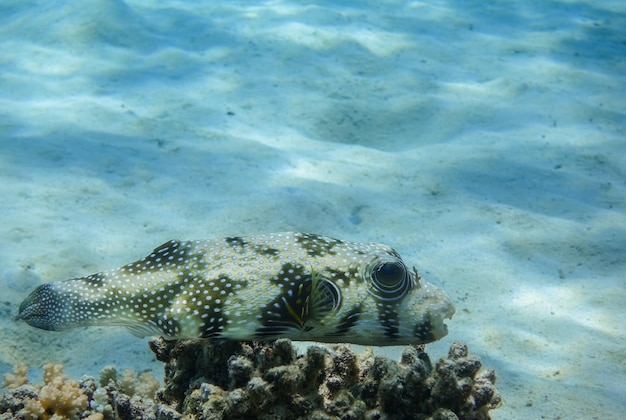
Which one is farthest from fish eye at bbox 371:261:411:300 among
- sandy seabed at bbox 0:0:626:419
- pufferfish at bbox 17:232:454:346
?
sandy seabed at bbox 0:0:626:419

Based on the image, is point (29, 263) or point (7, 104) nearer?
point (29, 263)

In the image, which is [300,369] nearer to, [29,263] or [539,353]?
[539,353]

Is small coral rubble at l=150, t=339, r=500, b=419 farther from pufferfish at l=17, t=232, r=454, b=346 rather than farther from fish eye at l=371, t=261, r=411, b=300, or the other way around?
fish eye at l=371, t=261, r=411, b=300

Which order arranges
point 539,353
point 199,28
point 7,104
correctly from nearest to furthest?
point 539,353 → point 7,104 → point 199,28

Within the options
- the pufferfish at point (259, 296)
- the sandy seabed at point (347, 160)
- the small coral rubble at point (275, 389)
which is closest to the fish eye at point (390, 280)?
the pufferfish at point (259, 296)

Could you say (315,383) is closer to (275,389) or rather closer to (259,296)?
(275,389)

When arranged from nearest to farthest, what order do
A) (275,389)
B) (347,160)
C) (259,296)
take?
(275,389)
(259,296)
(347,160)

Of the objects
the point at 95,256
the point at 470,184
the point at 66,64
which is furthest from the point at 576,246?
the point at 66,64

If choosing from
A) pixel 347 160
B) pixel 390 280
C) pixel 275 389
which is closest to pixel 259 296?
pixel 275 389

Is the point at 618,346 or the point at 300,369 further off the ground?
the point at 300,369
